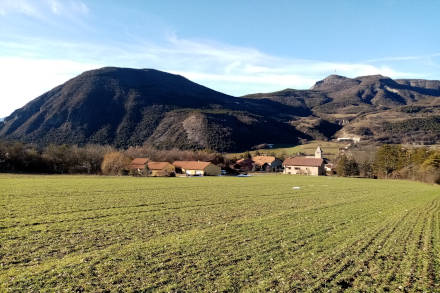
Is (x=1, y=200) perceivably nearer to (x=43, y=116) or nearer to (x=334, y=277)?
(x=334, y=277)

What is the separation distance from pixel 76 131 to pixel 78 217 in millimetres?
169455

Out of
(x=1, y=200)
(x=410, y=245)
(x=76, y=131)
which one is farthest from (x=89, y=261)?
(x=76, y=131)

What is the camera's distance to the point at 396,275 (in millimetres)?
11594

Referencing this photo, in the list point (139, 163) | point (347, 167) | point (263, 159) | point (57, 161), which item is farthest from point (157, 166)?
point (347, 167)

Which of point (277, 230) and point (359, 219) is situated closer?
point (277, 230)

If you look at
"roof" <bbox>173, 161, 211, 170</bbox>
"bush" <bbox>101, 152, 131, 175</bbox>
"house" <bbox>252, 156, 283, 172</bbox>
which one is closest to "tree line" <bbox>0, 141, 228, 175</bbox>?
"bush" <bbox>101, 152, 131, 175</bbox>

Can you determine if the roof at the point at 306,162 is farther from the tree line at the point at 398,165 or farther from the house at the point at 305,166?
the tree line at the point at 398,165

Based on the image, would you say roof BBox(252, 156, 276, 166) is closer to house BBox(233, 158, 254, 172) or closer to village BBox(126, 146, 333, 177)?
village BBox(126, 146, 333, 177)

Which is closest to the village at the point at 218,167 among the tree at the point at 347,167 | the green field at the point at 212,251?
the tree at the point at 347,167

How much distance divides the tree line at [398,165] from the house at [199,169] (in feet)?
131

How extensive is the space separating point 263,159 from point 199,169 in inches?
1583

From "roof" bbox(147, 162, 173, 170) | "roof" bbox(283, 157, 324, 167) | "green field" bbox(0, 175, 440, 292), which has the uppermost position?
"roof" bbox(283, 157, 324, 167)

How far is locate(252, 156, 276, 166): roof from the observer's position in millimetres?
127019

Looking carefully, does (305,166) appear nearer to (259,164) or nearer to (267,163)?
(267,163)
